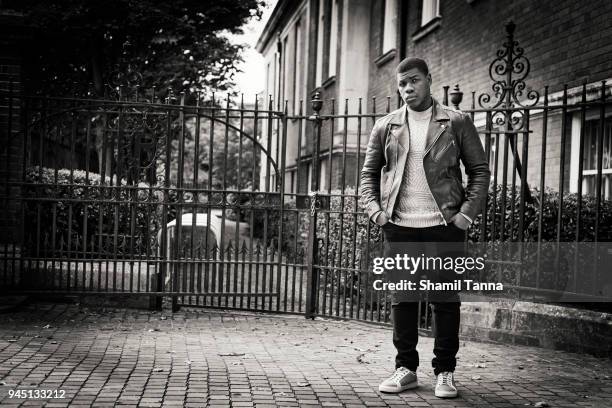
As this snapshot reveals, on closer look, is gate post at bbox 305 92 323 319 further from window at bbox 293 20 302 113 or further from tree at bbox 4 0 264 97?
window at bbox 293 20 302 113

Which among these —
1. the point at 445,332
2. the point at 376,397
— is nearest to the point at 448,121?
the point at 445,332

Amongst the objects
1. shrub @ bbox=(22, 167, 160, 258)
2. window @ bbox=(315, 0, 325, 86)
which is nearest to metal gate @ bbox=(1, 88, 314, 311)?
shrub @ bbox=(22, 167, 160, 258)

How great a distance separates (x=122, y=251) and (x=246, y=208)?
4.70 ft

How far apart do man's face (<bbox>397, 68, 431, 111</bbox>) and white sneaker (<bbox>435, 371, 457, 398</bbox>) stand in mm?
1681

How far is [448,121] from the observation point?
189 inches

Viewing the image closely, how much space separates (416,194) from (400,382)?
1.17 metres

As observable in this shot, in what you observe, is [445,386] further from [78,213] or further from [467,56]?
[467,56]

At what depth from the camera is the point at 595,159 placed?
855 cm

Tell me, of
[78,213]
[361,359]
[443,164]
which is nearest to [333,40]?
[78,213]

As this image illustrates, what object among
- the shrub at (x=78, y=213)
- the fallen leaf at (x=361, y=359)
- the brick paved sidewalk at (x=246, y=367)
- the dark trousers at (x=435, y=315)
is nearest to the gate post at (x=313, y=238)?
the brick paved sidewalk at (x=246, y=367)

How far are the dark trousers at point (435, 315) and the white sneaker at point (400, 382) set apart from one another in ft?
0.14

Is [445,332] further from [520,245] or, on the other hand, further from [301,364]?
[520,245]

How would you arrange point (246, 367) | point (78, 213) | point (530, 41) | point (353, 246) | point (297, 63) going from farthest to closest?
point (297, 63) < point (530, 41) < point (78, 213) < point (353, 246) < point (246, 367)

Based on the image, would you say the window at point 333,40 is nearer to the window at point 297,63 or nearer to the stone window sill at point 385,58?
the stone window sill at point 385,58
